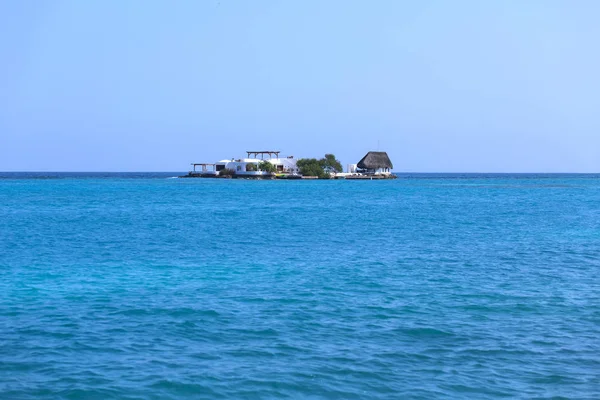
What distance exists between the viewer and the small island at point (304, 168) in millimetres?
140875

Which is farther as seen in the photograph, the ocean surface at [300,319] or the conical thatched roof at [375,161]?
the conical thatched roof at [375,161]

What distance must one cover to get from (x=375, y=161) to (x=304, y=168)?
1605cm

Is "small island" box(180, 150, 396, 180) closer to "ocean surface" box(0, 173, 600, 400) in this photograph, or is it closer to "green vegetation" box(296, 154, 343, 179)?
"green vegetation" box(296, 154, 343, 179)

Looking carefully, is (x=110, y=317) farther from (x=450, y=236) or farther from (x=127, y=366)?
(x=450, y=236)

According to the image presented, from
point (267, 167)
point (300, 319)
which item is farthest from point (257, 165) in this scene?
point (300, 319)

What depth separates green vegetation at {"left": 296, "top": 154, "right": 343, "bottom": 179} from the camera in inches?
5600

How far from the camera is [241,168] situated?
144 metres

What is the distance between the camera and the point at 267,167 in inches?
5512

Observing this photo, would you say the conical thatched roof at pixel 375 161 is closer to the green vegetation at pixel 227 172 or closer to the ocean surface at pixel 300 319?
the green vegetation at pixel 227 172

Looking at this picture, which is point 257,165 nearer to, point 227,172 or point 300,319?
point 227,172

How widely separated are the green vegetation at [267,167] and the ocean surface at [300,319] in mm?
110670

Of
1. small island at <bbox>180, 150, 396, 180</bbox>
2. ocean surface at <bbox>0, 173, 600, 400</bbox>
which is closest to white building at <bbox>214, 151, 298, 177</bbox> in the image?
small island at <bbox>180, 150, 396, 180</bbox>

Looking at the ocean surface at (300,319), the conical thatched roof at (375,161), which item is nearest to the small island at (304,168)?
the conical thatched roof at (375,161)

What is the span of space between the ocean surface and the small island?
366 feet
